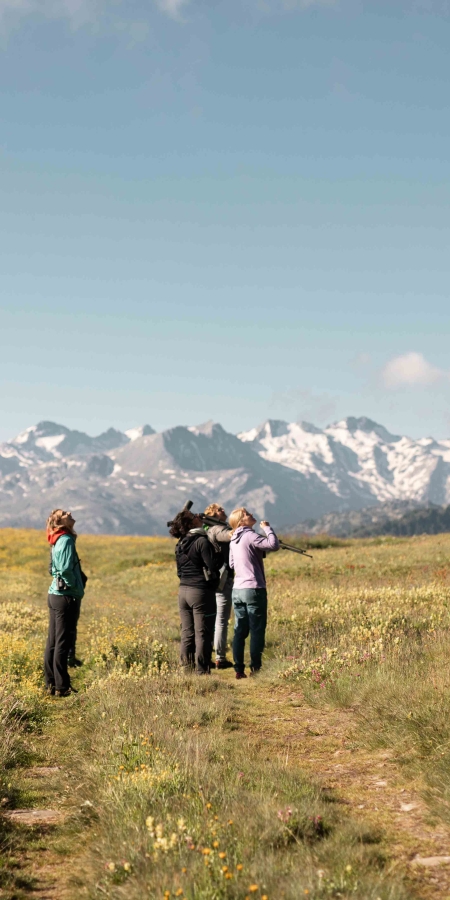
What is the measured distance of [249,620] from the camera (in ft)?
39.2

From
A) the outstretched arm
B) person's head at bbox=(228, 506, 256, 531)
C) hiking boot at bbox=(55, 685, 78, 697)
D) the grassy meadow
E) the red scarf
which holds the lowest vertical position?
hiking boot at bbox=(55, 685, 78, 697)

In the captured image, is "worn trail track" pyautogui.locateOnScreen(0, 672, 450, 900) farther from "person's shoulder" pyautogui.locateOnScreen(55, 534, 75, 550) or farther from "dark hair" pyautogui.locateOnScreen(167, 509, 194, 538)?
"dark hair" pyautogui.locateOnScreen(167, 509, 194, 538)

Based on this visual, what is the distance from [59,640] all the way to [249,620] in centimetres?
337

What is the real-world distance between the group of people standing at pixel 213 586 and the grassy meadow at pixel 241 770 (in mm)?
514

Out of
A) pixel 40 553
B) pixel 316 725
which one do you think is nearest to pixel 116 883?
pixel 316 725

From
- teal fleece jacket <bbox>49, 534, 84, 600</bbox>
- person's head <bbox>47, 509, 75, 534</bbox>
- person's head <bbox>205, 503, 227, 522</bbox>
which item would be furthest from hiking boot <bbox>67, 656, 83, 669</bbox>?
person's head <bbox>205, 503, 227, 522</bbox>

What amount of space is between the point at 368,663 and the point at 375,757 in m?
3.12

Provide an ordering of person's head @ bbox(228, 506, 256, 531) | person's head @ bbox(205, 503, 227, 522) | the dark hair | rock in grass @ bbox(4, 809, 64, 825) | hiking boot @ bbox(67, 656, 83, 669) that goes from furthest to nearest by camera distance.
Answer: person's head @ bbox(205, 503, 227, 522) < hiking boot @ bbox(67, 656, 83, 669) < person's head @ bbox(228, 506, 256, 531) < the dark hair < rock in grass @ bbox(4, 809, 64, 825)

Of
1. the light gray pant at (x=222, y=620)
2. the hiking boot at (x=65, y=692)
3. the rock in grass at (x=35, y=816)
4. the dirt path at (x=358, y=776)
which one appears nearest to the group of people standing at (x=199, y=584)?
the hiking boot at (x=65, y=692)

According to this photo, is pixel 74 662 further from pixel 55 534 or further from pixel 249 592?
pixel 249 592

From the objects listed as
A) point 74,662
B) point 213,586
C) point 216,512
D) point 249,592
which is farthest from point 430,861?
point 216,512

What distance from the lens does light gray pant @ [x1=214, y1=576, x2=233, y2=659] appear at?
13.4 meters

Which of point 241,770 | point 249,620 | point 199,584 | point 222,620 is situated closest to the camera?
point 241,770

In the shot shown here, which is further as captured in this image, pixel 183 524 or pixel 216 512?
pixel 216 512
